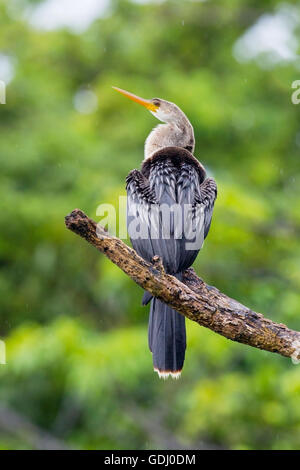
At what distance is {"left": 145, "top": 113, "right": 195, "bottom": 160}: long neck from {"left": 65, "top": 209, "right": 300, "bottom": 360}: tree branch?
793 millimetres

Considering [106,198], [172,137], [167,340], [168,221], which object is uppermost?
[106,198]

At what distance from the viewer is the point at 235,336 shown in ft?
9.67

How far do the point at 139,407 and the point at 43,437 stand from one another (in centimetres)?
138

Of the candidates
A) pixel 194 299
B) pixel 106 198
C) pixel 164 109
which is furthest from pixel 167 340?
pixel 106 198

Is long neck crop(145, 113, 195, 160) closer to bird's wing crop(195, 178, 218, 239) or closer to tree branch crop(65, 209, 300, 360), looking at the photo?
bird's wing crop(195, 178, 218, 239)

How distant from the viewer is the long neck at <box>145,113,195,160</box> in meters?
3.60

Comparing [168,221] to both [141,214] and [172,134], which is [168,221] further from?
[172,134]

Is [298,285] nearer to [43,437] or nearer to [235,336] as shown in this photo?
[43,437]

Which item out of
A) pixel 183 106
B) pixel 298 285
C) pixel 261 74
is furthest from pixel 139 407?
pixel 261 74

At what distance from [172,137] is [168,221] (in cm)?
68

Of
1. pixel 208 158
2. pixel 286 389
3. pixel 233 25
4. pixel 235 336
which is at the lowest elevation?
pixel 235 336

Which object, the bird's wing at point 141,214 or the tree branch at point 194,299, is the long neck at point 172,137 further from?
the tree branch at point 194,299

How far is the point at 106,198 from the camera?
6188mm

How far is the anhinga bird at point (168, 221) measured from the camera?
3078 millimetres
